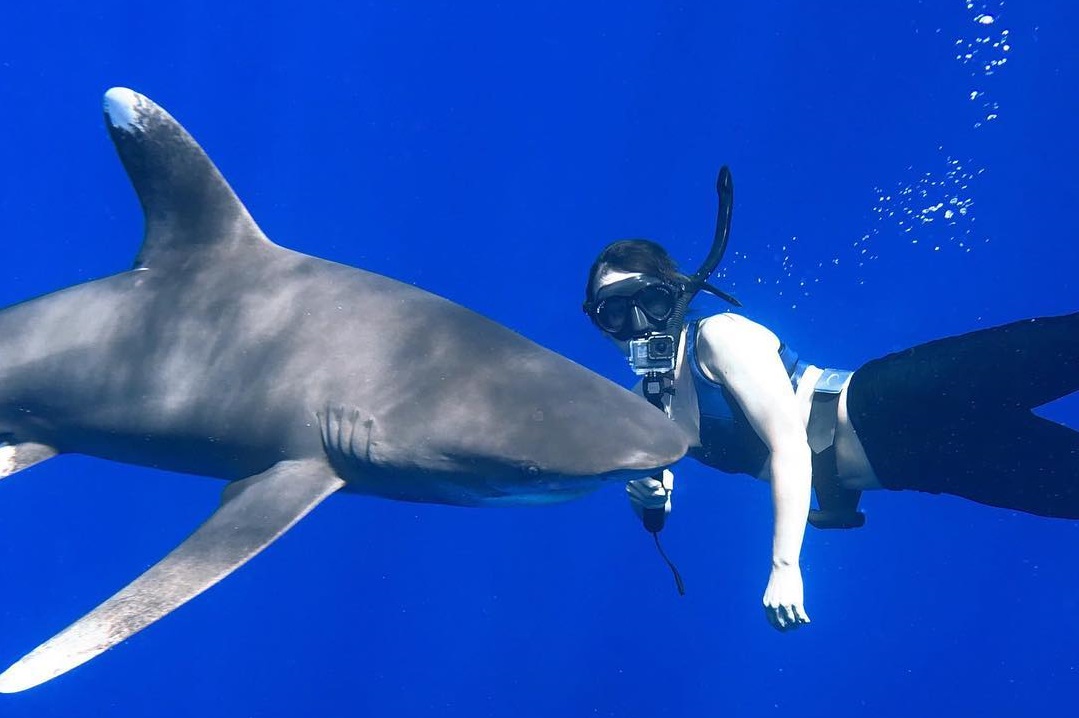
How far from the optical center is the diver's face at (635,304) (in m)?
5.08

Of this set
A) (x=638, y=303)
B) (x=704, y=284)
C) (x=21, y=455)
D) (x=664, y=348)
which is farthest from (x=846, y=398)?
(x=21, y=455)

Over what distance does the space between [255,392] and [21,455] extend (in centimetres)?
179

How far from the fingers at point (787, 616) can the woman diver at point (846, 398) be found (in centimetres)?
51

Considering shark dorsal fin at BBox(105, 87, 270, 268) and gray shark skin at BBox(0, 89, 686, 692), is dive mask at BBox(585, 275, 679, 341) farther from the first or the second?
shark dorsal fin at BBox(105, 87, 270, 268)

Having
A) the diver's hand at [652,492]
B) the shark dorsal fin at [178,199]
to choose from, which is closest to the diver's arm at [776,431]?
the diver's hand at [652,492]

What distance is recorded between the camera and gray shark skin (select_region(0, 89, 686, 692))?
334cm

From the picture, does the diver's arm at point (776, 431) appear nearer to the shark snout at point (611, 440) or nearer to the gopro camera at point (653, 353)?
the gopro camera at point (653, 353)

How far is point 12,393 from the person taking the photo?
4512mm

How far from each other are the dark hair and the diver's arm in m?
0.51

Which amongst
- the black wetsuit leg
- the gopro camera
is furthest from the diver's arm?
the black wetsuit leg

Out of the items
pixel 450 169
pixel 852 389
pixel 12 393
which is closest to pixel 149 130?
pixel 12 393

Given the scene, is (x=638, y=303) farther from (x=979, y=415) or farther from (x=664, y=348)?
(x=979, y=415)

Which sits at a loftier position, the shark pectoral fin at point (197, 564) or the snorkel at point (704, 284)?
the snorkel at point (704, 284)

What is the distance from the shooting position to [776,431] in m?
4.55
